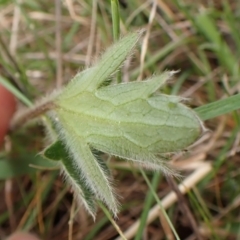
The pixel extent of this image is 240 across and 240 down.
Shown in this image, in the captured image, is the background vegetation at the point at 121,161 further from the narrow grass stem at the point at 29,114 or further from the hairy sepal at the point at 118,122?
the hairy sepal at the point at 118,122

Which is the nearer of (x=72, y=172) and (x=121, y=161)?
(x=72, y=172)

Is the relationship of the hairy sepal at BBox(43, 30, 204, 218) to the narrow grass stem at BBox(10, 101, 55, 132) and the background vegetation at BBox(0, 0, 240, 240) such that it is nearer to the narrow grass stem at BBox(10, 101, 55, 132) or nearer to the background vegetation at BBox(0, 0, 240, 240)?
the narrow grass stem at BBox(10, 101, 55, 132)

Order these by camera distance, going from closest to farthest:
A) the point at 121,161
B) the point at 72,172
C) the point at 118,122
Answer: the point at 118,122
the point at 72,172
the point at 121,161

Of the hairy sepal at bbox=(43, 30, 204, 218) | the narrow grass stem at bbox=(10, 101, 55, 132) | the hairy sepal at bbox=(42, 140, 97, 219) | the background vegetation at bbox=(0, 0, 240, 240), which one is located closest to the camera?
the hairy sepal at bbox=(43, 30, 204, 218)

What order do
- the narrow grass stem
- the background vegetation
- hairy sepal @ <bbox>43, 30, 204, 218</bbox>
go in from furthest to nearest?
the background vegetation → the narrow grass stem → hairy sepal @ <bbox>43, 30, 204, 218</bbox>

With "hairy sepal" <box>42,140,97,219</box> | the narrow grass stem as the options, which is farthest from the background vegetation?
"hairy sepal" <box>42,140,97,219</box>

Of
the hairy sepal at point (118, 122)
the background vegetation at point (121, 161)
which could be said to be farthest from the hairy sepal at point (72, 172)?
the background vegetation at point (121, 161)

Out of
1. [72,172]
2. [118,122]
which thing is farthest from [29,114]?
[118,122]

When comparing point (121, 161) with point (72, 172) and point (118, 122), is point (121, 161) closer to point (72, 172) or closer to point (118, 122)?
point (72, 172)

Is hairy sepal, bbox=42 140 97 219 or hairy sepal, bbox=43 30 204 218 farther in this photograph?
hairy sepal, bbox=42 140 97 219
